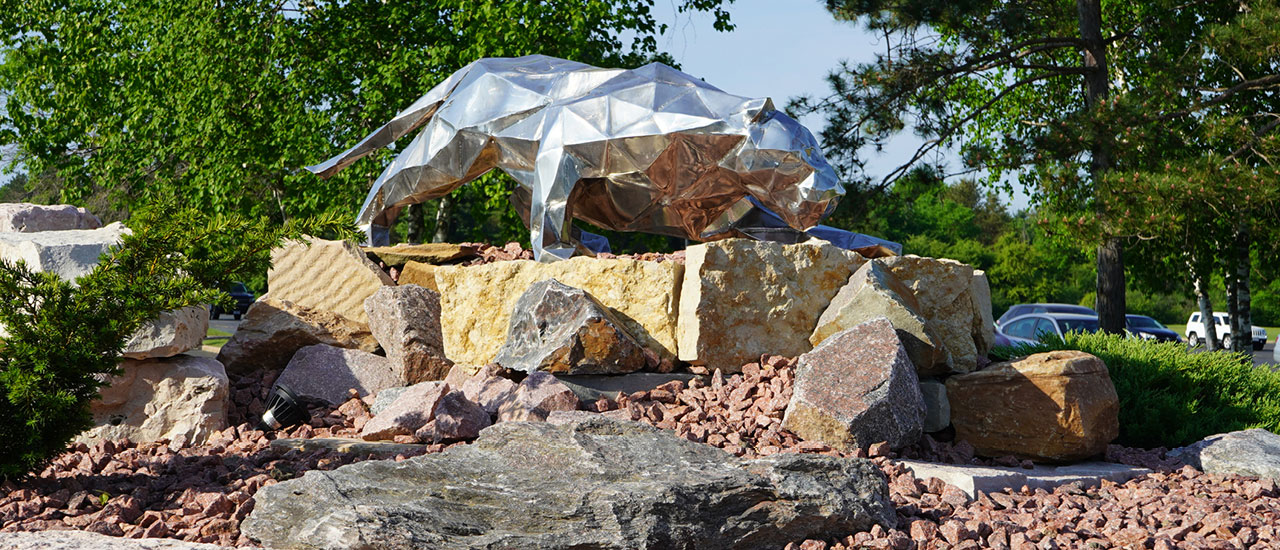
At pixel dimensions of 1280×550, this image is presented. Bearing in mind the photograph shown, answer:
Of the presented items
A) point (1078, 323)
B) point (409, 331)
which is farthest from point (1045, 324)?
point (409, 331)

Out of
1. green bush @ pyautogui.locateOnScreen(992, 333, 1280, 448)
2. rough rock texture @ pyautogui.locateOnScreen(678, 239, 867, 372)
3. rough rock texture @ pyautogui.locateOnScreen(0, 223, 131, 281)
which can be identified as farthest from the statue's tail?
Answer: green bush @ pyautogui.locateOnScreen(992, 333, 1280, 448)

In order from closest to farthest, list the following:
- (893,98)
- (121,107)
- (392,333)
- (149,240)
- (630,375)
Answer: (149,240)
(630,375)
(392,333)
(893,98)
(121,107)

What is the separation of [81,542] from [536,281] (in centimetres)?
343

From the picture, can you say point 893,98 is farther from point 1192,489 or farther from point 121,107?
point 121,107

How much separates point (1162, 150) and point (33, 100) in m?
17.8

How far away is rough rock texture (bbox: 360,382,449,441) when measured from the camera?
5.46 metres

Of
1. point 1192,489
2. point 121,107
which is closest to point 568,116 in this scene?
point 1192,489

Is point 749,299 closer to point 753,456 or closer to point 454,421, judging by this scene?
point 753,456

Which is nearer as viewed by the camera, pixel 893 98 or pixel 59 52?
pixel 893 98

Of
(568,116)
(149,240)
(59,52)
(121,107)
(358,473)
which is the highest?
(59,52)

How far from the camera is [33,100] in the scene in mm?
17891

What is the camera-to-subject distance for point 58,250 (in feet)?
19.5

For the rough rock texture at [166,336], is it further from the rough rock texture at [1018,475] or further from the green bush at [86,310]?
the rough rock texture at [1018,475]

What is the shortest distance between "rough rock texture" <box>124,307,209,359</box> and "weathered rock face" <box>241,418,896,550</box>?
224 cm
